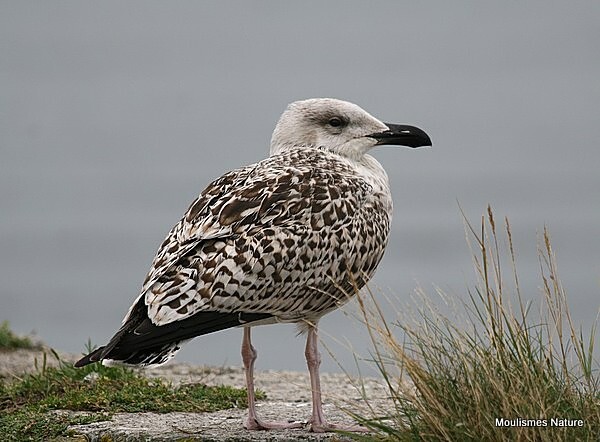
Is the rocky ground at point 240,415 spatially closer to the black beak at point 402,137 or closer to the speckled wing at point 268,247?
the speckled wing at point 268,247

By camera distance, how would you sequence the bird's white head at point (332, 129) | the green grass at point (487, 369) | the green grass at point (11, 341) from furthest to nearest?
the green grass at point (11, 341) → the bird's white head at point (332, 129) → the green grass at point (487, 369)

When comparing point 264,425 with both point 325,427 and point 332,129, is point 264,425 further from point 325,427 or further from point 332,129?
point 332,129

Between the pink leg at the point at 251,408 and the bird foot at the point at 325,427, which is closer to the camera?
the bird foot at the point at 325,427

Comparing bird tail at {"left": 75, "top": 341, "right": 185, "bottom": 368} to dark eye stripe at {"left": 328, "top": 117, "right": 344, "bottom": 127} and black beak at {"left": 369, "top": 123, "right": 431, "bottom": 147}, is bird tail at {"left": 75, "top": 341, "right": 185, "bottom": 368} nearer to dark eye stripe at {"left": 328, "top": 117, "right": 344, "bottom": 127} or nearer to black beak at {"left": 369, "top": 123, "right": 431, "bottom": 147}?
dark eye stripe at {"left": 328, "top": 117, "right": 344, "bottom": 127}

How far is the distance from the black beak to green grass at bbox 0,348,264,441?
216 cm

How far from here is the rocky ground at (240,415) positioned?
6402mm

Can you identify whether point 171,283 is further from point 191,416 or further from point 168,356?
point 191,416

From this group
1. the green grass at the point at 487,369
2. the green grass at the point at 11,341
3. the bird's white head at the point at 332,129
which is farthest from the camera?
the green grass at the point at 11,341

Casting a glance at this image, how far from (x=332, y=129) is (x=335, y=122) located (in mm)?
55

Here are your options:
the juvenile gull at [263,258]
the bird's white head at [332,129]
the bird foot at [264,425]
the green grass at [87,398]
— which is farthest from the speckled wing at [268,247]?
the green grass at [87,398]

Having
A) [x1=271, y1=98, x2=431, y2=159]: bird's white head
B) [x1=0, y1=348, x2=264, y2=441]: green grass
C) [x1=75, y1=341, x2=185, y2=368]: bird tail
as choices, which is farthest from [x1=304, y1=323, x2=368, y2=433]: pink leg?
[x1=271, y1=98, x2=431, y2=159]: bird's white head

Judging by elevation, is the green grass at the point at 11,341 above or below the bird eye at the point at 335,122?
below

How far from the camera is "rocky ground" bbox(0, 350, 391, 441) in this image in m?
6.40

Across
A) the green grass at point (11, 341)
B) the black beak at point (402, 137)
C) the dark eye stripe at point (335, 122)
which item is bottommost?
the green grass at point (11, 341)
